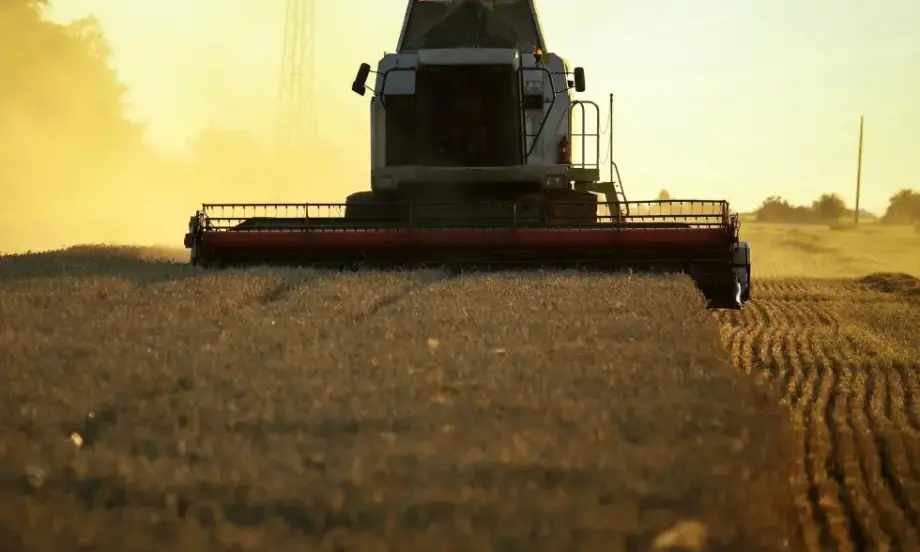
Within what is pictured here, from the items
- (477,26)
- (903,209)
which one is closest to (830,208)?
(903,209)

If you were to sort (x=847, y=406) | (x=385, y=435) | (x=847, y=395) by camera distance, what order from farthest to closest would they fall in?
(x=847, y=395)
(x=847, y=406)
(x=385, y=435)

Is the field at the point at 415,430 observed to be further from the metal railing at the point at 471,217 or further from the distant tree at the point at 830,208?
the distant tree at the point at 830,208

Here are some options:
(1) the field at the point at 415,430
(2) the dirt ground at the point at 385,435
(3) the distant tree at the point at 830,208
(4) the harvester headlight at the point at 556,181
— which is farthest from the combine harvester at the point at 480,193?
(3) the distant tree at the point at 830,208

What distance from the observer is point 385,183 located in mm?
10336

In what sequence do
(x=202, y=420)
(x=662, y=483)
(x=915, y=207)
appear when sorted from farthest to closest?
(x=915, y=207), (x=202, y=420), (x=662, y=483)

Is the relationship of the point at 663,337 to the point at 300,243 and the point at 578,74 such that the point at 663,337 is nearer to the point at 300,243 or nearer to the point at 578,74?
the point at 300,243

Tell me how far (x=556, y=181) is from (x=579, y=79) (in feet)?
3.29

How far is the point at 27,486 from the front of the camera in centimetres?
232

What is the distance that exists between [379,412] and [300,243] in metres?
6.68

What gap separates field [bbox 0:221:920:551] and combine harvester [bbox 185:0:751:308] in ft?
8.72

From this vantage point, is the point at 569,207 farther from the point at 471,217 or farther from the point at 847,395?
the point at 847,395

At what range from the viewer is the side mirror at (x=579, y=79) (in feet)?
33.4

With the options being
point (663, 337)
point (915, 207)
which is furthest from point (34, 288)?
point (915, 207)

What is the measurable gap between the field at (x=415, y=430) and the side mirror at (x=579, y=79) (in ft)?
13.0
